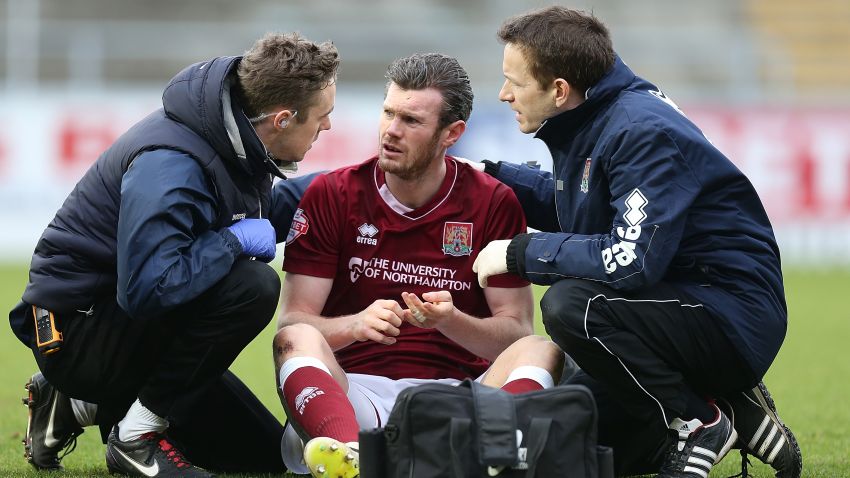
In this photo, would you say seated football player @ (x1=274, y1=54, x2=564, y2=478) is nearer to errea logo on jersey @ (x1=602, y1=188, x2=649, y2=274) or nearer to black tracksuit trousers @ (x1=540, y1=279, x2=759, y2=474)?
black tracksuit trousers @ (x1=540, y1=279, x2=759, y2=474)

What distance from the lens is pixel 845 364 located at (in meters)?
7.85

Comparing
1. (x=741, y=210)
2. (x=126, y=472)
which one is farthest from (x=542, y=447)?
(x=126, y=472)

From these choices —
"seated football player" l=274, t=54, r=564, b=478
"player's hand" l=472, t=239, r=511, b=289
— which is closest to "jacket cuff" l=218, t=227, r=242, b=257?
"seated football player" l=274, t=54, r=564, b=478

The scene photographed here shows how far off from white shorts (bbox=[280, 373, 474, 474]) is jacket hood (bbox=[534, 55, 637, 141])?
1057 mm

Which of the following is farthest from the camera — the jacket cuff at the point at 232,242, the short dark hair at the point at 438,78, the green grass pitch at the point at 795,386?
the green grass pitch at the point at 795,386

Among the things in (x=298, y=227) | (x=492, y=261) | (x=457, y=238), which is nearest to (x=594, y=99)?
(x=492, y=261)

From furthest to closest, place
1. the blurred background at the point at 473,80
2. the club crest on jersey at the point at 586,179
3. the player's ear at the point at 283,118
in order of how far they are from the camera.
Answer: the blurred background at the point at 473,80 < the player's ear at the point at 283,118 < the club crest on jersey at the point at 586,179

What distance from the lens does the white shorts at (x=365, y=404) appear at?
4.41m

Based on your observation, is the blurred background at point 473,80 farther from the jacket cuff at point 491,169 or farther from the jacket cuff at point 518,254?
the jacket cuff at point 518,254

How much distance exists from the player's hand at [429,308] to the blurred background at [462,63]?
979 centimetres

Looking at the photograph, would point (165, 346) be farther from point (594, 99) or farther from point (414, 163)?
point (594, 99)

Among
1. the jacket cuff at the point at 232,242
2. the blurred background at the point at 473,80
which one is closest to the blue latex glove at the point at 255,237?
the jacket cuff at the point at 232,242

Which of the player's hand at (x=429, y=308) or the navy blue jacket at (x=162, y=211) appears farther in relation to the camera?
the player's hand at (x=429, y=308)

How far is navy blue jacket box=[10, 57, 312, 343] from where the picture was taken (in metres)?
3.86
